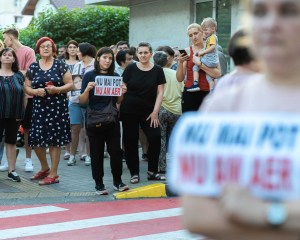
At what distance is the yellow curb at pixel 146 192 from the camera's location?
29.5 ft

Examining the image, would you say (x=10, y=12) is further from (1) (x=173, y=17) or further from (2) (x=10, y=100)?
(2) (x=10, y=100)

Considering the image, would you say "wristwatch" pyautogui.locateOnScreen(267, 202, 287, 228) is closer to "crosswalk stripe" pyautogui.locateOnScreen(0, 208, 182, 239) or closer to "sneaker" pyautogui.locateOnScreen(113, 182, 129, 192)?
"crosswalk stripe" pyautogui.locateOnScreen(0, 208, 182, 239)

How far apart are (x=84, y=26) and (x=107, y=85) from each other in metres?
16.3

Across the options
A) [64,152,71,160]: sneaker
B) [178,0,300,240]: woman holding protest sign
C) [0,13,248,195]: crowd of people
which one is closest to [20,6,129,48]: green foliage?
[64,152,71,160]: sneaker

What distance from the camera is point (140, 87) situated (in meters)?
9.51

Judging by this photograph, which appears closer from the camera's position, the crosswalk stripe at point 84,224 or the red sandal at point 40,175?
the crosswalk stripe at point 84,224

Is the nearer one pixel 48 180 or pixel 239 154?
pixel 239 154

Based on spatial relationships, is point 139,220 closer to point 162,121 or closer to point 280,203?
point 162,121

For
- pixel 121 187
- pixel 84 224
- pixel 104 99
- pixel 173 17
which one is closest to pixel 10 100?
pixel 104 99

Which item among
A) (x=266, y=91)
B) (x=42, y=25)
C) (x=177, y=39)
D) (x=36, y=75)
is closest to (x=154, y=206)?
(x=36, y=75)

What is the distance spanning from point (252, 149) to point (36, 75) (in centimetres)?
791

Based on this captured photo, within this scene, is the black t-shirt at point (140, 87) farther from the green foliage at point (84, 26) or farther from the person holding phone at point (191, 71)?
the green foliage at point (84, 26)

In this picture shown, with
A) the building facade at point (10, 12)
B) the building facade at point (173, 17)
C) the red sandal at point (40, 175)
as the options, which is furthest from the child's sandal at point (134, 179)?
the building facade at point (10, 12)

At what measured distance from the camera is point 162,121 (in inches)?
411
